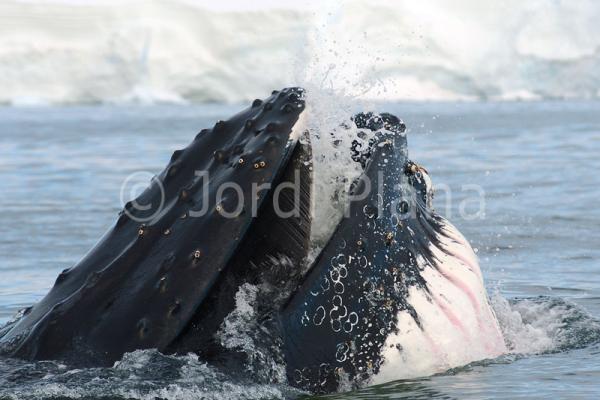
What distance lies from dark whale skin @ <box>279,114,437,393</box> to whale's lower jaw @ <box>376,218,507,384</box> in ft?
0.14

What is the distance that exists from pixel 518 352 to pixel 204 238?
1.91 meters

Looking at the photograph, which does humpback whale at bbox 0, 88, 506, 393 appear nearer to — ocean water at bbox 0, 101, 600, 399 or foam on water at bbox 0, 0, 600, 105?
ocean water at bbox 0, 101, 600, 399

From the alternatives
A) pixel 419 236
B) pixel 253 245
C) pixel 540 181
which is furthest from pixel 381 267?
pixel 540 181

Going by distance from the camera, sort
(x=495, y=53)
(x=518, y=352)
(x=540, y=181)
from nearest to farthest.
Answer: (x=518, y=352)
(x=540, y=181)
(x=495, y=53)

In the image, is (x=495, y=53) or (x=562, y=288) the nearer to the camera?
(x=562, y=288)

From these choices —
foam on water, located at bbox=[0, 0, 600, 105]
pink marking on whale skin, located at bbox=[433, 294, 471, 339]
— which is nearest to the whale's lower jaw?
pink marking on whale skin, located at bbox=[433, 294, 471, 339]

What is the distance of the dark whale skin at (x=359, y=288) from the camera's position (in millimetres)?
3855

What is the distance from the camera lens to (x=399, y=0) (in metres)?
58.8

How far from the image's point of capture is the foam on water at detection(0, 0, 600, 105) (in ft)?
179

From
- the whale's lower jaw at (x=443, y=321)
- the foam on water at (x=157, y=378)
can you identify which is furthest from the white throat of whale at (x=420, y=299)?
the foam on water at (x=157, y=378)

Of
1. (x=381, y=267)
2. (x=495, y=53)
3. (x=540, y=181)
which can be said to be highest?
(x=495, y=53)

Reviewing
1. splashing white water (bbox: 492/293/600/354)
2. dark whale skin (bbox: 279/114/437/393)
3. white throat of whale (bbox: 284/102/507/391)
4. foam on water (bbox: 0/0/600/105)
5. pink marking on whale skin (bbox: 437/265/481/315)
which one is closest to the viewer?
dark whale skin (bbox: 279/114/437/393)

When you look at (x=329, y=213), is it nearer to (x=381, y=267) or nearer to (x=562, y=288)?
(x=381, y=267)

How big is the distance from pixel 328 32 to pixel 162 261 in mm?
50117
